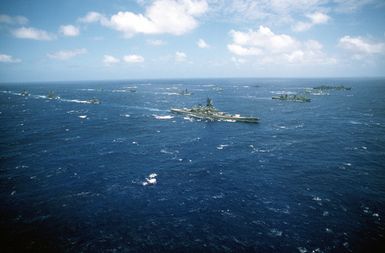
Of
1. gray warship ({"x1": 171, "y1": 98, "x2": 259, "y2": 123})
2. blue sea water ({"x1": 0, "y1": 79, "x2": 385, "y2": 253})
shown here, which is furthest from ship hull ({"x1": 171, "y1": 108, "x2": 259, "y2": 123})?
blue sea water ({"x1": 0, "y1": 79, "x2": 385, "y2": 253})

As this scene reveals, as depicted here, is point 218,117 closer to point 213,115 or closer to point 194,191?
point 213,115

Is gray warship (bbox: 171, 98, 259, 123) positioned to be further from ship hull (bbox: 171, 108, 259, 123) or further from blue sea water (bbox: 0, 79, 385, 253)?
blue sea water (bbox: 0, 79, 385, 253)

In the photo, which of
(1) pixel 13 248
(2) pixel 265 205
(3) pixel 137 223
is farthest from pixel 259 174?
(1) pixel 13 248

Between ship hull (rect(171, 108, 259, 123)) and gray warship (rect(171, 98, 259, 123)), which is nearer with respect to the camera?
ship hull (rect(171, 108, 259, 123))

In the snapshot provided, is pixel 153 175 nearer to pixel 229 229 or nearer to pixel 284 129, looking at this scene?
pixel 229 229

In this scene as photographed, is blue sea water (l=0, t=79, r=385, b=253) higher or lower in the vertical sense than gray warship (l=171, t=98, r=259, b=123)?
lower

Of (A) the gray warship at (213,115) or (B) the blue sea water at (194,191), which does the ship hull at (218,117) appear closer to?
(A) the gray warship at (213,115)

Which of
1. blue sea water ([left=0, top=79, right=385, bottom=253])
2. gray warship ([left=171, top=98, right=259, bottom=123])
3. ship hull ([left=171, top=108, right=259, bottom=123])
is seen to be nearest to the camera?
blue sea water ([left=0, top=79, right=385, bottom=253])

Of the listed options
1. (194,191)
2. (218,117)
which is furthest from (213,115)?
(194,191)
